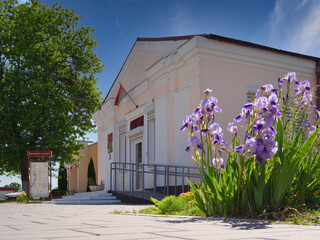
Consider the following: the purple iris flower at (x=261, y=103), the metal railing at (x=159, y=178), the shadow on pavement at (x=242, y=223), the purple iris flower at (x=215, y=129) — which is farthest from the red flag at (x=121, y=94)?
the shadow on pavement at (x=242, y=223)

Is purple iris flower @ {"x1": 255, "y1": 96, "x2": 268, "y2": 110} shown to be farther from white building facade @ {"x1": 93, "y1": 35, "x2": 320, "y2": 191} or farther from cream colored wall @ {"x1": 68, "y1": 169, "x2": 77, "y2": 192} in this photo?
cream colored wall @ {"x1": 68, "y1": 169, "x2": 77, "y2": 192}

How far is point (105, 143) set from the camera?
20.2m

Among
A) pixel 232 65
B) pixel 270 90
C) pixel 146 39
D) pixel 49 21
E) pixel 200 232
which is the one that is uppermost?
pixel 49 21

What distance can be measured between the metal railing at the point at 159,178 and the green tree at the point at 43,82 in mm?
5753

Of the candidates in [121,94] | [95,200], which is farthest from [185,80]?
[95,200]

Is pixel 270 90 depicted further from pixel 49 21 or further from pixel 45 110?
pixel 49 21

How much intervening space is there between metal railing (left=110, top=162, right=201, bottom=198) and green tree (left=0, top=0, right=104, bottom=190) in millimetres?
5753

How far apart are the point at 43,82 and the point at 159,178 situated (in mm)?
11324

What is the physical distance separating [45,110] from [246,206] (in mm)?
18052

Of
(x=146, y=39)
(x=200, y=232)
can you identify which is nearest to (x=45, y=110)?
(x=146, y=39)

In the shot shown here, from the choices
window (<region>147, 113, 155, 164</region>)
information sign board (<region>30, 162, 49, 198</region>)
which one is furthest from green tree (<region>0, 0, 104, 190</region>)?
window (<region>147, 113, 155, 164</region>)

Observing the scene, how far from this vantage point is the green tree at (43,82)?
68.3 feet

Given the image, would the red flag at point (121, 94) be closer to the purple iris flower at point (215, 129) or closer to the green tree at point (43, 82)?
the green tree at point (43, 82)

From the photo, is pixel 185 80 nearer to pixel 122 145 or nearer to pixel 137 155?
pixel 137 155
